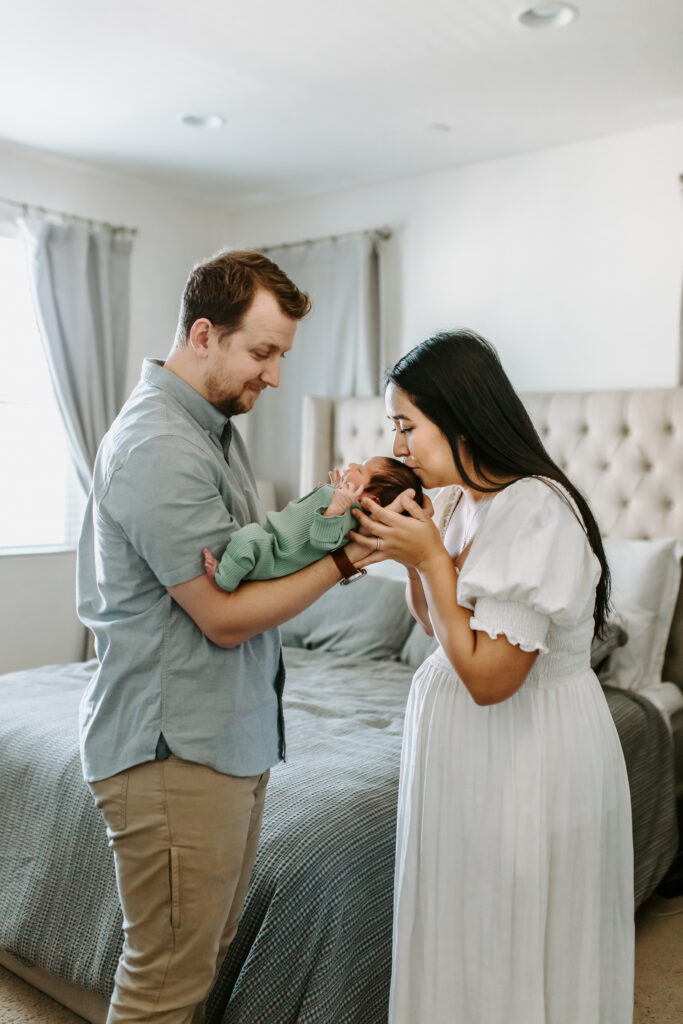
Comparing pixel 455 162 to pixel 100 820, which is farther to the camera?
pixel 455 162

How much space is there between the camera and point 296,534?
4.78 ft

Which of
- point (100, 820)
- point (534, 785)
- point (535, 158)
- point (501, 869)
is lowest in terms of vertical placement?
point (100, 820)

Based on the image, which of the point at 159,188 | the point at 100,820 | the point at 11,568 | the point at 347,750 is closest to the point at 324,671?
the point at 347,750

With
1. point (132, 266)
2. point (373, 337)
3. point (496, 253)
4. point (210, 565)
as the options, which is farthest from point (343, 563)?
point (132, 266)

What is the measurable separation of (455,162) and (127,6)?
1.88m

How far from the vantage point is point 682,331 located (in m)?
3.42

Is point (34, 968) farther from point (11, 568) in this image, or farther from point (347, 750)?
point (11, 568)

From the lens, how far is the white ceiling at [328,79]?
2656 millimetres

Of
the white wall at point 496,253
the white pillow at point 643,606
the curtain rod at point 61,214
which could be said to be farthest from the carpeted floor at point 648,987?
the curtain rod at point 61,214

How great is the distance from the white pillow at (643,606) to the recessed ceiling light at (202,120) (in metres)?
2.38

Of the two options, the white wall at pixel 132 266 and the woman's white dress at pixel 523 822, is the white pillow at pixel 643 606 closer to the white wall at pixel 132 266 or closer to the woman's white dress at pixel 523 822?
the woman's white dress at pixel 523 822

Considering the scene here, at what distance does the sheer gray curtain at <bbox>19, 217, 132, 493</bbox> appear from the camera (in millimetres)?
4117

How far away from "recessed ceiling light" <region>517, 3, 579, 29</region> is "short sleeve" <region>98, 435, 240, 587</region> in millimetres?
2002

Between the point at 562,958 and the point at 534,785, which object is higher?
the point at 534,785
